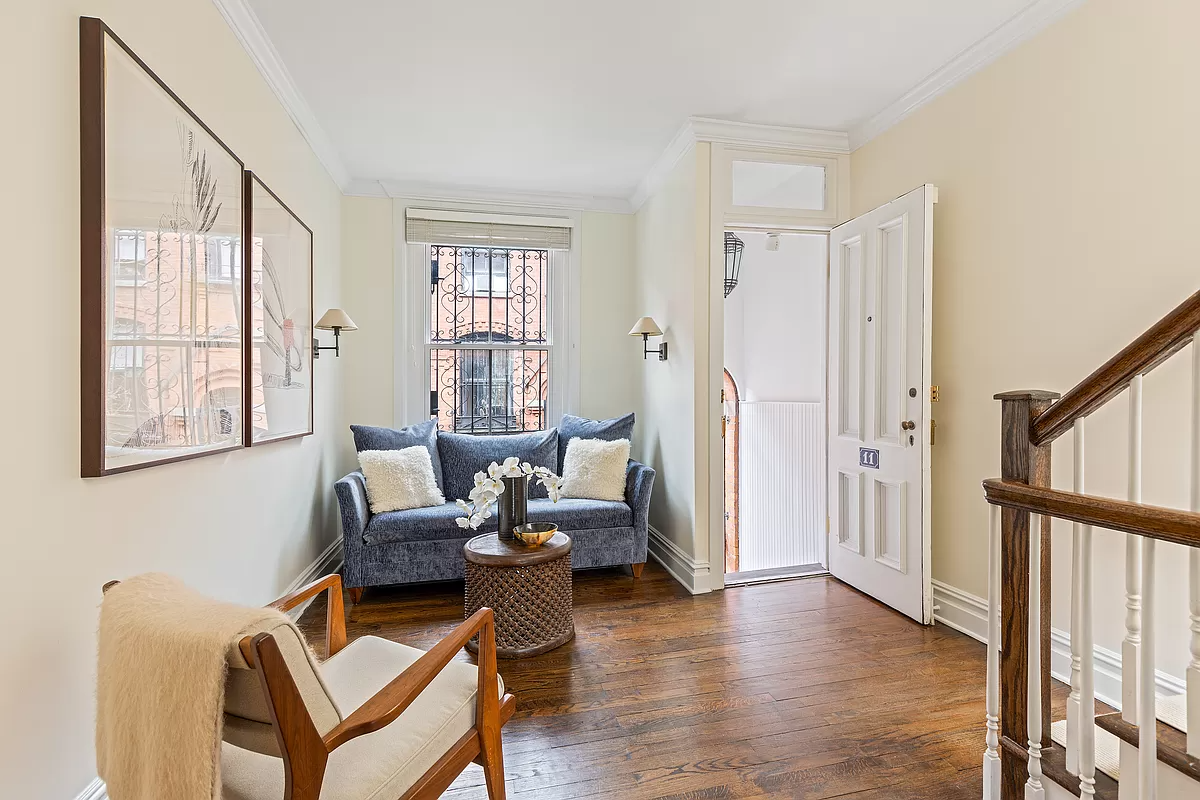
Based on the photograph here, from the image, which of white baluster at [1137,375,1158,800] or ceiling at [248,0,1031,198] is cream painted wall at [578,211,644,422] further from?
white baluster at [1137,375,1158,800]

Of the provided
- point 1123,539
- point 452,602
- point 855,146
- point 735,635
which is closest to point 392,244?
point 452,602

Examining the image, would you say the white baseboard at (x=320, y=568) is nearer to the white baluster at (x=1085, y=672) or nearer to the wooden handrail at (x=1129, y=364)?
the white baluster at (x=1085, y=672)

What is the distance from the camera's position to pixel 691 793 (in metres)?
1.75

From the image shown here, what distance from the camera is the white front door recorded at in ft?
9.52

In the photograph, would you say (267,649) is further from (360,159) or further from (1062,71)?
(360,159)

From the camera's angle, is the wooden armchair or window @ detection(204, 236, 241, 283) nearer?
the wooden armchair

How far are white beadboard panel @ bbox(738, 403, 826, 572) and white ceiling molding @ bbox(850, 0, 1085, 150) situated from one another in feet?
6.80

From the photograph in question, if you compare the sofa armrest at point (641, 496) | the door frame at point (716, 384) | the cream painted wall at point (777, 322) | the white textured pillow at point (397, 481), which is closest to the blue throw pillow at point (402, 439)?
the white textured pillow at point (397, 481)

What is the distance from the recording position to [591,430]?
4195 mm

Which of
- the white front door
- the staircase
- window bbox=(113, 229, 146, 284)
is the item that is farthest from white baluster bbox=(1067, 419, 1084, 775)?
window bbox=(113, 229, 146, 284)

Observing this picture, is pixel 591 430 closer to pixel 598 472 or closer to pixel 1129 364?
pixel 598 472

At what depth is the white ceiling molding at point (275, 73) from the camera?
229 cm

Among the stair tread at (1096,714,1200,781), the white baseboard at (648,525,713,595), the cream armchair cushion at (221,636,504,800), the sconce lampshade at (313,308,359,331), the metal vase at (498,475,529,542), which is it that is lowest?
the white baseboard at (648,525,713,595)

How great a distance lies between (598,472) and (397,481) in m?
1.24
